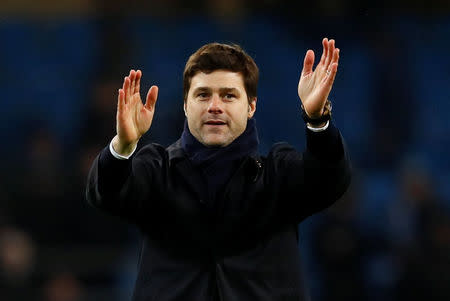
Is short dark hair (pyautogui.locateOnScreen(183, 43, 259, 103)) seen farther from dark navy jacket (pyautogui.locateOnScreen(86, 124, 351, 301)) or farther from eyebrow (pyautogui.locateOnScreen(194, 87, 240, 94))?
dark navy jacket (pyautogui.locateOnScreen(86, 124, 351, 301))

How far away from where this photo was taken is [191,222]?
3.57 m

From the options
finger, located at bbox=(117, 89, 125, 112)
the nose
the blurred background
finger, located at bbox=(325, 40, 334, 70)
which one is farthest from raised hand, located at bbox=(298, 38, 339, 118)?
the blurred background

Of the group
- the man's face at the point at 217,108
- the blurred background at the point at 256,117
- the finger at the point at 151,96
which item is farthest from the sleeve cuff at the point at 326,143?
the blurred background at the point at 256,117

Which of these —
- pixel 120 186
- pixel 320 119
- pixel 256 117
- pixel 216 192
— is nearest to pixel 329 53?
pixel 320 119

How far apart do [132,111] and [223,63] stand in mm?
358

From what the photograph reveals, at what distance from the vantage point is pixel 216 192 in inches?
141

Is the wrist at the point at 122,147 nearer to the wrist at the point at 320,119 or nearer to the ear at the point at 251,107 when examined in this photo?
the ear at the point at 251,107

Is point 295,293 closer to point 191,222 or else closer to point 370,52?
point 191,222

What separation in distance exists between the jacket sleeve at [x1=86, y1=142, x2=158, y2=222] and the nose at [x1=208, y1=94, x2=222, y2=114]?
0.97 ft

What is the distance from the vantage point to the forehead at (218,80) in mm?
3611

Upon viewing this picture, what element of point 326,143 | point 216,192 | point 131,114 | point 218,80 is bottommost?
point 216,192

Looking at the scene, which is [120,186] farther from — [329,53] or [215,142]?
[329,53]

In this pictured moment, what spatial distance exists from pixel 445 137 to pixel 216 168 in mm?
6926

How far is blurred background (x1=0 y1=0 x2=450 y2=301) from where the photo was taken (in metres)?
7.52
